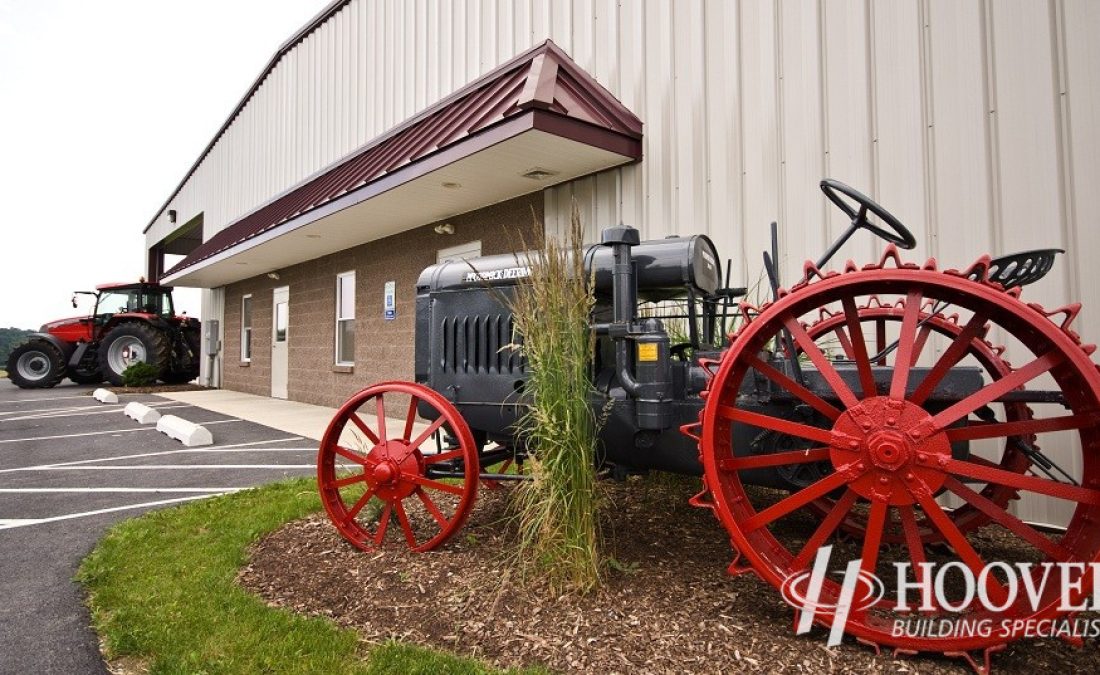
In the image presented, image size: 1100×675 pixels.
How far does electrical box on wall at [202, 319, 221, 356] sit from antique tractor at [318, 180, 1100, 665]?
1366 centimetres

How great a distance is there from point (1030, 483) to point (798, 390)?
0.67 metres

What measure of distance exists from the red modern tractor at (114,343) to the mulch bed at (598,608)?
47.2 feet

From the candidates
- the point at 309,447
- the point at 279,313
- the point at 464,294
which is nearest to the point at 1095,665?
the point at 464,294

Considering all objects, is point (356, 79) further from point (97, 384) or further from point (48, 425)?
point (97, 384)

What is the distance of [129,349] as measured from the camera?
14.3 metres

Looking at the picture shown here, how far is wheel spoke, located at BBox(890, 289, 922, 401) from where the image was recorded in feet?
5.80

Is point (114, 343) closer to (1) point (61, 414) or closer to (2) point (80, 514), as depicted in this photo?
(1) point (61, 414)

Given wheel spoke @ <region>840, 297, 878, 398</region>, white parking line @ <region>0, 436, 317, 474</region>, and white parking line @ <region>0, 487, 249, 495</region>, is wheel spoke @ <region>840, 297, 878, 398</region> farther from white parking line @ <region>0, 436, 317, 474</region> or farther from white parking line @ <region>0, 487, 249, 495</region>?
white parking line @ <region>0, 436, 317, 474</region>

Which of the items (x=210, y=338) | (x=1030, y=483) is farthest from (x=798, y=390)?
(x=210, y=338)

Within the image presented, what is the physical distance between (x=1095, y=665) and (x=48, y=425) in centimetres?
1086

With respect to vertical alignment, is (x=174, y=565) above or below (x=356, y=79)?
below

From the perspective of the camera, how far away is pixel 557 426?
2137mm

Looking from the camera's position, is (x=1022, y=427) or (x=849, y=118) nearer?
(x=1022, y=427)

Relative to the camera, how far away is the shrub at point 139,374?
1356 centimetres
